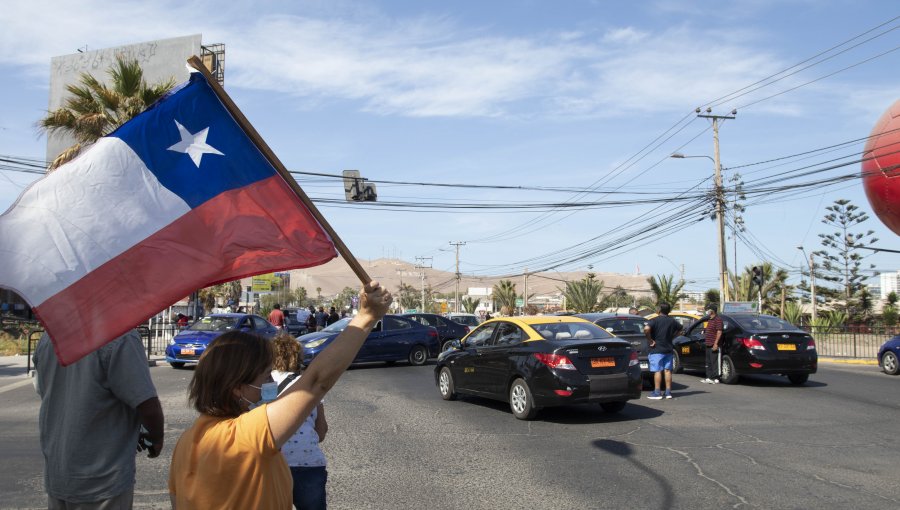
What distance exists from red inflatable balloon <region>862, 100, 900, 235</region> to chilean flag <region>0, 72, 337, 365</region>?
26.3 m

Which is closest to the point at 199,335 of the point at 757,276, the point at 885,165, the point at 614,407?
the point at 614,407

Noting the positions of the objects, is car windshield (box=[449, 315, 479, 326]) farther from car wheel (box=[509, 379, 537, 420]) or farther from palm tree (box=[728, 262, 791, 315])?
car wheel (box=[509, 379, 537, 420])

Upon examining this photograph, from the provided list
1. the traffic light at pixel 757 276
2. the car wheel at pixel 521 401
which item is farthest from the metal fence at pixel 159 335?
the traffic light at pixel 757 276

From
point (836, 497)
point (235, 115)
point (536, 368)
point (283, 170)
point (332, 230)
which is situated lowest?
point (836, 497)

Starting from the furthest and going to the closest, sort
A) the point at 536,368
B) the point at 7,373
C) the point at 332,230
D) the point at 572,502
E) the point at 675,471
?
the point at 7,373
the point at 536,368
the point at 675,471
the point at 572,502
the point at 332,230

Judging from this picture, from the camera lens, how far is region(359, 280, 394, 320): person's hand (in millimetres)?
2912

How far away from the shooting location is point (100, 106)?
23.0 meters

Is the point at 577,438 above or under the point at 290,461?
under

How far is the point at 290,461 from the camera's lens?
14.9ft

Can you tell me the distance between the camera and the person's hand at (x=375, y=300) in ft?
9.55

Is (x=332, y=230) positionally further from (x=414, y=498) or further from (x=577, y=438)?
(x=577, y=438)

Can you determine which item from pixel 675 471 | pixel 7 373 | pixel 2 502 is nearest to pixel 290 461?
pixel 2 502

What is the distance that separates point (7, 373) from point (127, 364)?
56.8 feet

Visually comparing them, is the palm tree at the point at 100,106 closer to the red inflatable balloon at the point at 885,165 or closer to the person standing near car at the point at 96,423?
the person standing near car at the point at 96,423
